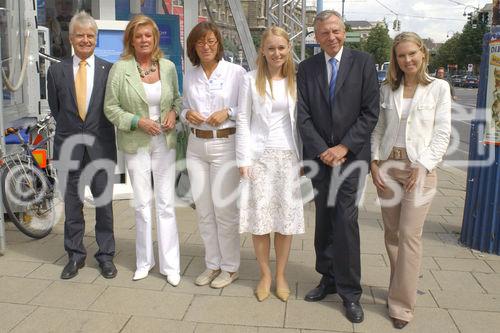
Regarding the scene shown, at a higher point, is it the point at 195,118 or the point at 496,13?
the point at 496,13

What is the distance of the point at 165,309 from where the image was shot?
3.34 metres

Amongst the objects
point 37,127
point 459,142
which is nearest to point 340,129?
point 37,127

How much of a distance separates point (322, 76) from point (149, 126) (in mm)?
1217

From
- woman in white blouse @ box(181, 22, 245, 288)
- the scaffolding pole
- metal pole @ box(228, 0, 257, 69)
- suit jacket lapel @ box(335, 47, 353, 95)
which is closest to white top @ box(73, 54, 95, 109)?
woman in white blouse @ box(181, 22, 245, 288)

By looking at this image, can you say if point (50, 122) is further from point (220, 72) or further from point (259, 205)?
point (259, 205)

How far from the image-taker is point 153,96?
3605 mm

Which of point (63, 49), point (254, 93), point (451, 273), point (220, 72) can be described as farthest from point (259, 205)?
point (63, 49)

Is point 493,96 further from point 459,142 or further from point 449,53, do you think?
point 449,53

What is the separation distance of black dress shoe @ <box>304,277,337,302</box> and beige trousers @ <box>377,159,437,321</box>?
45 centimetres

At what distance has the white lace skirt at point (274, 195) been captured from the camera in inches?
130

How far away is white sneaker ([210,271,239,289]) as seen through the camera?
3.68 meters

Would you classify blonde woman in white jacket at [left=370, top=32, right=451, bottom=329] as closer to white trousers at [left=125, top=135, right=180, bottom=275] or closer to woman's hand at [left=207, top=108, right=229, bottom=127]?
woman's hand at [left=207, top=108, right=229, bottom=127]

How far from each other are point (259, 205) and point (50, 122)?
304 cm

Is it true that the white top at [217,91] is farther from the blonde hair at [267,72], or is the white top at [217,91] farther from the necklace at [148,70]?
the necklace at [148,70]
